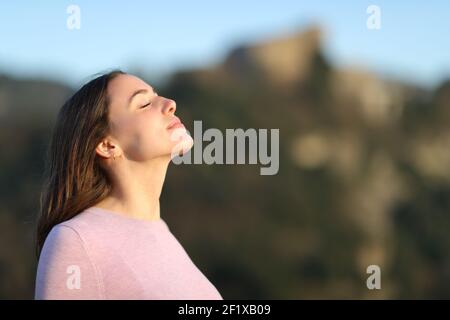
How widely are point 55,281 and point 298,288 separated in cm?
569

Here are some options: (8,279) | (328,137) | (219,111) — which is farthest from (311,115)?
(8,279)

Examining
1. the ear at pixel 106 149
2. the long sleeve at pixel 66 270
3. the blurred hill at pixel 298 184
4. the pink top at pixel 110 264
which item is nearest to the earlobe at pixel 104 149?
the ear at pixel 106 149

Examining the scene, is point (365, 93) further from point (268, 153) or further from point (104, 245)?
point (104, 245)

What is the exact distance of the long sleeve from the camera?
1.51 meters

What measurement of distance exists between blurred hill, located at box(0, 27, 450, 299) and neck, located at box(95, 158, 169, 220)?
4798 mm

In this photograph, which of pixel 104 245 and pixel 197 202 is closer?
pixel 104 245

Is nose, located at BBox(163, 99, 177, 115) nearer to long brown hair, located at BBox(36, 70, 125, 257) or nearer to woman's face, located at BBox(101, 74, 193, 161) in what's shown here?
woman's face, located at BBox(101, 74, 193, 161)

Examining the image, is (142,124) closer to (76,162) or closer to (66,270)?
(76,162)

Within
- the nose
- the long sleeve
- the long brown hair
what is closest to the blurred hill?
the long brown hair

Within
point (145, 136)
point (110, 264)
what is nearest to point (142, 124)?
point (145, 136)

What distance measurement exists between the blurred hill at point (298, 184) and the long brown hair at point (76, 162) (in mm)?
4739

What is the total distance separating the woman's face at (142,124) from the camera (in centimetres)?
171

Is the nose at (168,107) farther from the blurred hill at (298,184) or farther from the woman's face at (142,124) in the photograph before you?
the blurred hill at (298,184)

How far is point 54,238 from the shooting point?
1545mm
